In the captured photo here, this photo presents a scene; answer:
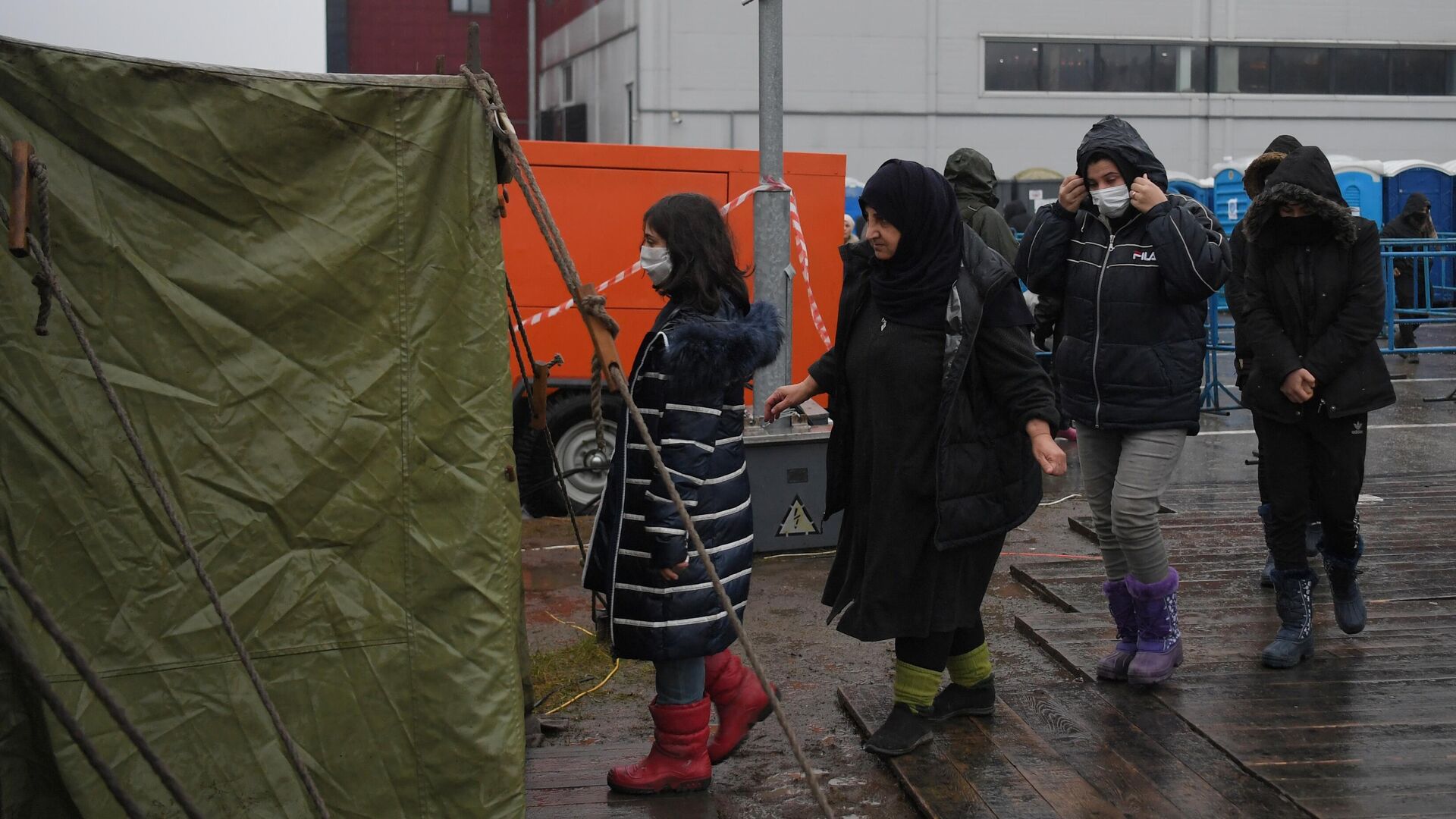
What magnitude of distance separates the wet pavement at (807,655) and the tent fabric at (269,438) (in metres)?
1.26

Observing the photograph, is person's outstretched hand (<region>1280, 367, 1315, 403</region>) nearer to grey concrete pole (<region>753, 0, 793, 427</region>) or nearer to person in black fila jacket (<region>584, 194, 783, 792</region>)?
person in black fila jacket (<region>584, 194, 783, 792</region>)

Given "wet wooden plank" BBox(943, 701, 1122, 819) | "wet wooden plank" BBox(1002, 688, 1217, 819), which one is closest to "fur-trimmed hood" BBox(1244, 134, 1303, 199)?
"wet wooden plank" BBox(1002, 688, 1217, 819)

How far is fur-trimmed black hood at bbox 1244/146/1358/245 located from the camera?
483 centimetres

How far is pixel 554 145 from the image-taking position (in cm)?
814

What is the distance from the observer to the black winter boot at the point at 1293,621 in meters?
4.90

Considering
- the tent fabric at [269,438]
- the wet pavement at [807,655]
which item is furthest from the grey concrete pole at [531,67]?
the tent fabric at [269,438]

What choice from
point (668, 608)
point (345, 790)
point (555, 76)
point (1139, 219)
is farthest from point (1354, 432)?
point (555, 76)

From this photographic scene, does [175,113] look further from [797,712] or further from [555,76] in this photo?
[555,76]

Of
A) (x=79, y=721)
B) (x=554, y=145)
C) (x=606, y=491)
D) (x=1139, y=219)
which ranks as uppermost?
(x=554, y=145)

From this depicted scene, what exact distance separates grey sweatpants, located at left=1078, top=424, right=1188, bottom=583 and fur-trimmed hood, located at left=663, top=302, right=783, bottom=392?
1.43m

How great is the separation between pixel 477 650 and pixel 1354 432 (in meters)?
3.45

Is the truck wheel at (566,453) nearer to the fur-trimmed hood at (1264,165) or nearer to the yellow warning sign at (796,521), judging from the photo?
the yellow warning sign at (796,521)

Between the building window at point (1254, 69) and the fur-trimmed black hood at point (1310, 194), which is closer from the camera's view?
the fur-trimmed black hood at point (1310, 194)

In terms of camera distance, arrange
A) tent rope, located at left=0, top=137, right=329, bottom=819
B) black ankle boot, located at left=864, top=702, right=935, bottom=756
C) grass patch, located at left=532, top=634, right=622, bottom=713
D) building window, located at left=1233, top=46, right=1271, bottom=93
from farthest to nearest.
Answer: building window, located at left=1233, top=46, right=1271, bottom=93 < grass patch, located at left=532, top=634, right=622, bottom=713 < black ankle boot, located at left=864, top=702, right=935, bottom=756 < tent rope, located at left=0, top=137, right=329, bottom=819
